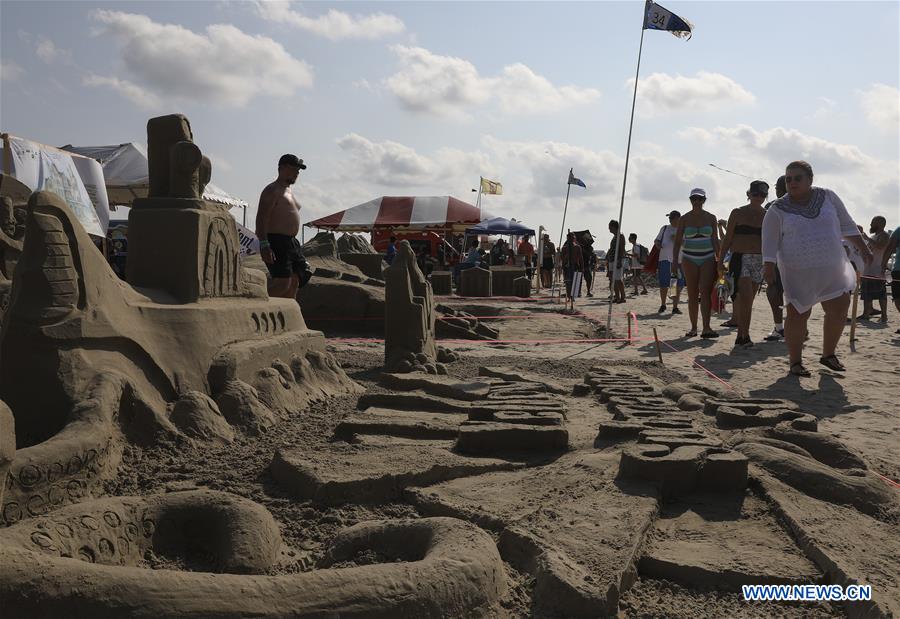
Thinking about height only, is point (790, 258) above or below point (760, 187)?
below

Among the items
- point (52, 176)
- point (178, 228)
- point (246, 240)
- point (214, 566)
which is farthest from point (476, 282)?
point (214, 566)

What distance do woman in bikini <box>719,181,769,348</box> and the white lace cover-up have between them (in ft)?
4.73

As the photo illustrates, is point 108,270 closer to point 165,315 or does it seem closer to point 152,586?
point 165,315

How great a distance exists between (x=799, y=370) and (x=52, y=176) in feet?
24.4

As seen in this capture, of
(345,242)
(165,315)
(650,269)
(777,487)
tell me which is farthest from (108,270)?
(345,242)

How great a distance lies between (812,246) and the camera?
5871 millimetres

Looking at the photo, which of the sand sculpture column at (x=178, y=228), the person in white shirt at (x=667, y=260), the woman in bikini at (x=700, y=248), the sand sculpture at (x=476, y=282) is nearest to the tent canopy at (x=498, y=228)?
the sand sculpture at (x=476, y=282)

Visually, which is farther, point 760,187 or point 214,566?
point 760,187

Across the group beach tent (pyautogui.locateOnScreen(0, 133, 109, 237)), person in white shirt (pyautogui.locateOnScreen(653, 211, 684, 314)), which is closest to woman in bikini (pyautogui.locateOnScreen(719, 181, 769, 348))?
person in white shirt (pyautogui.locateOnScreen(653, 211, 684, 314))

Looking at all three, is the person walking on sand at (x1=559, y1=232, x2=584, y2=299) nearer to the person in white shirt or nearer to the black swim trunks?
the person in white shirt

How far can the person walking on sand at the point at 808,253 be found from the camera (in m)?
5.84

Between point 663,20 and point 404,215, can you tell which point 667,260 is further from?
point 404,215

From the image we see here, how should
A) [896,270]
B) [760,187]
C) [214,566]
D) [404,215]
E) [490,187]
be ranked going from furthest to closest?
[490,187], [404,215], [896,270], [760,187], [214,566]

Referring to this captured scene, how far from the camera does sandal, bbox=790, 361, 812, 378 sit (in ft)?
19.6
